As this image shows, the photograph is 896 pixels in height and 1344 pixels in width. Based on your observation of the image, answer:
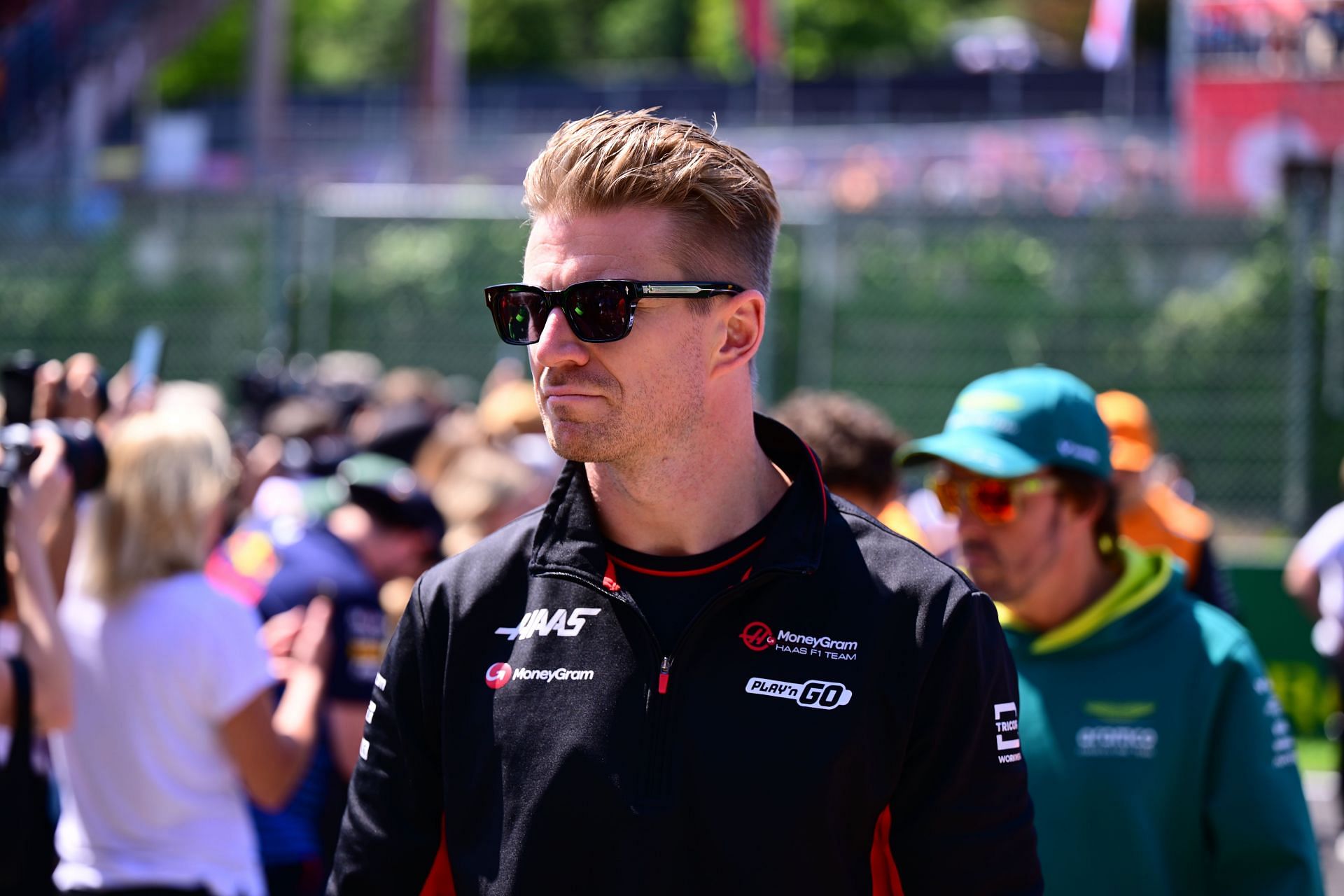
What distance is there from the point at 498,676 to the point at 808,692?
0.45 metres

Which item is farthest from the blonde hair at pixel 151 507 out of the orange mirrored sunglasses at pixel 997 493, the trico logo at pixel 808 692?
the trico logo at pixel 808 692

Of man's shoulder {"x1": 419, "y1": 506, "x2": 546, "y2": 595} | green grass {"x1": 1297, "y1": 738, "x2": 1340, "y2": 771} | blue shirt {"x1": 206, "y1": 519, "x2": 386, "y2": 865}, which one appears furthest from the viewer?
green grass {"x1": 1297, "y1": 738, "x2": 1340, "y2": 771}

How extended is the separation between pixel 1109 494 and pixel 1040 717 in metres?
0.61

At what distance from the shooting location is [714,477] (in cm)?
225

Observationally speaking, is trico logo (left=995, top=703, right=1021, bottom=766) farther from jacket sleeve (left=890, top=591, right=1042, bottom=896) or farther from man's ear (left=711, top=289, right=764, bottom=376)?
man's ear (left=711, top=289, right=764, bottom=376)

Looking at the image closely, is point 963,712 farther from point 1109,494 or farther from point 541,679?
point 1109,494

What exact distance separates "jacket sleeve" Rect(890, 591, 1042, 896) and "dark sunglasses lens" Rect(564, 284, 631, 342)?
592 millimetres

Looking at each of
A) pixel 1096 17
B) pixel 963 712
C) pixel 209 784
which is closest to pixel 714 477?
pixel 963 712

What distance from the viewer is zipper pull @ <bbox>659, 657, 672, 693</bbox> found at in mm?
2113

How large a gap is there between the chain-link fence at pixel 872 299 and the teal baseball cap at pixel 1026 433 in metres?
7.30

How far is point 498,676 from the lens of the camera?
7.21 ft

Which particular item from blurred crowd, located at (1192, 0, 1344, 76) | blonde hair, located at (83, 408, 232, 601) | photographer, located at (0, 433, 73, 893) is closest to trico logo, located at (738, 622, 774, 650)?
photographer, located at (0, 433, 73, 893)

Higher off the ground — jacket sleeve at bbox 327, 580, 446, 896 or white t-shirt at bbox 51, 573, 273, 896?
jacket sleeve at bbox 327, 580, 446, 896

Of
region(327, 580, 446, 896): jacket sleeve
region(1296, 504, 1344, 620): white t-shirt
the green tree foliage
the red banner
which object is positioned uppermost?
the green tree foliage
